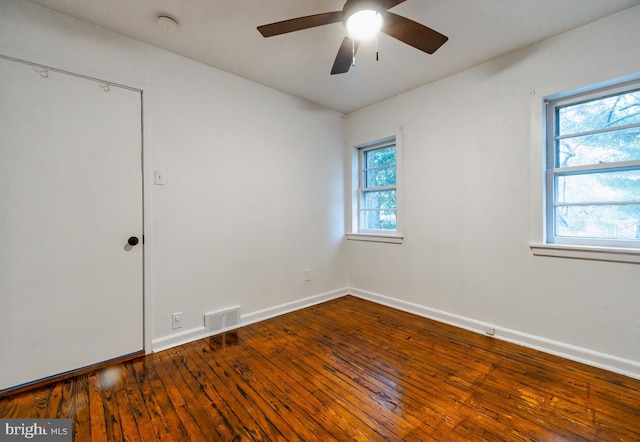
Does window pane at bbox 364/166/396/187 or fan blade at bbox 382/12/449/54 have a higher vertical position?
fan blade at bbox 382/12/449/54

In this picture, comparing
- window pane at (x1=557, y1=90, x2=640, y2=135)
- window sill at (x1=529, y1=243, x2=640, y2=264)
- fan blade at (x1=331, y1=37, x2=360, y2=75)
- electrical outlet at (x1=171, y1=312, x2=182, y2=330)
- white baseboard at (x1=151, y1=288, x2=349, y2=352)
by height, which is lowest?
white baseboard at (x1=151, y1=288, x2=349, y2=352)

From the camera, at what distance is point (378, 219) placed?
375 centimetres

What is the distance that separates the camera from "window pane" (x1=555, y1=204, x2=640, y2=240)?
2.03 m

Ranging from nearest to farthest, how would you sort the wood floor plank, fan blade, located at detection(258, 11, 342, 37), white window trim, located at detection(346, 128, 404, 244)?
the wood floor plank
fan blade, located at detection(258, 11, 342, 37)
white window trim, located at detection(346, 128, 404, 244)

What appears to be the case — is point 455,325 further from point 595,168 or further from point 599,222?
point 595,168

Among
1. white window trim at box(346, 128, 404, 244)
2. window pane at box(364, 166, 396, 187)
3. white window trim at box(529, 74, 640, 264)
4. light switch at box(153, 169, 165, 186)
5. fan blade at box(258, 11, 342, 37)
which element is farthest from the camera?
window pane at box(364, 166, 396, 187)

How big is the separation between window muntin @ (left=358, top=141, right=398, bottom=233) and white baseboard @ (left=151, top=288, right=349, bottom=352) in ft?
3.43

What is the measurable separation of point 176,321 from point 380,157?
2.98 m

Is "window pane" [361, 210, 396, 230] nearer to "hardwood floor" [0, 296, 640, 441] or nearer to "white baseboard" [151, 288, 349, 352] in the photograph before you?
"white baseboard" [151, 288, 349, 352]

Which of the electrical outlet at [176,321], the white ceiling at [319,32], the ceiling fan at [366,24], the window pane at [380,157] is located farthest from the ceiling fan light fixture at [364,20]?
the electrical outlet at [176,321]

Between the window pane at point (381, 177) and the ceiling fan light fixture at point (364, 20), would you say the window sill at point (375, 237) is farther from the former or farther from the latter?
the ceiling fan light fixture at point (364, 20)

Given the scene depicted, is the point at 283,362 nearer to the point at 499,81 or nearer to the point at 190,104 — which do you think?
the point at 190,104

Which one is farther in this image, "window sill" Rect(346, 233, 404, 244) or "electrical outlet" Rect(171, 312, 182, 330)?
"window sill" Rect(346, 233, 404, 244)

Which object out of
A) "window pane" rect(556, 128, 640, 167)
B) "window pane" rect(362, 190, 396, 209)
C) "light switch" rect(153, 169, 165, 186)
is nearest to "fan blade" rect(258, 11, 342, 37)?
"light switch" rect(153, 169, 165, 186)
